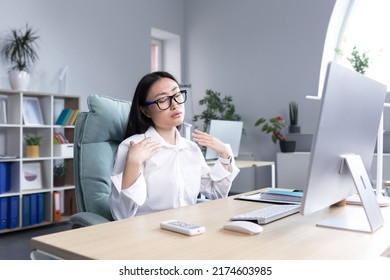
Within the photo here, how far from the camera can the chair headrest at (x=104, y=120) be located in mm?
1750

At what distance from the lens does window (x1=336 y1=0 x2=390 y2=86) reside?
4.46 metres

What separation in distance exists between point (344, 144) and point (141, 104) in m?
0.91

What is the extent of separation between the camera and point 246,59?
17.4 feet

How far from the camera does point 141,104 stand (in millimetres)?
1715

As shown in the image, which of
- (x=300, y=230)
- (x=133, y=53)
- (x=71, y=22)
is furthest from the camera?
(x=133, y=53)

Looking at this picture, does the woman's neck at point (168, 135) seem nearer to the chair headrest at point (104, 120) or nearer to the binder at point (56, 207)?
the chair headrest at point (104, 120)

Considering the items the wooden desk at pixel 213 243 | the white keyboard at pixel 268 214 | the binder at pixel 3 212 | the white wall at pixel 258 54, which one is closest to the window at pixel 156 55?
the white wall at pixel 258 54

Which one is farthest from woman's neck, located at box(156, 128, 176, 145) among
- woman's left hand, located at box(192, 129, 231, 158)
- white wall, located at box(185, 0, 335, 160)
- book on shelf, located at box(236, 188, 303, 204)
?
white wall, located at box(185, 0, 335, 160)

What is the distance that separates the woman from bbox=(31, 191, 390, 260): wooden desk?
287 millimetres

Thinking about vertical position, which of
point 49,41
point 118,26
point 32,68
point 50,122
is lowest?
point 50,122

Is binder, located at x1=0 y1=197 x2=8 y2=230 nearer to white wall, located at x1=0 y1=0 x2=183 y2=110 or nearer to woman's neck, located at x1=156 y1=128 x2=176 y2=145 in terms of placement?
white wall, located at x1=0 y1=0 x2=183 y2=110
